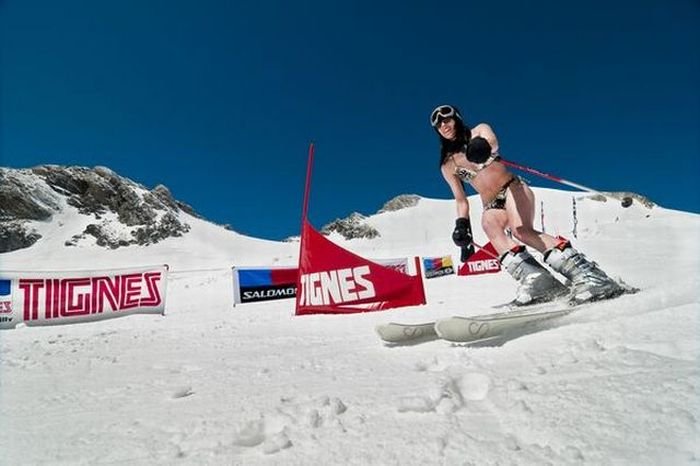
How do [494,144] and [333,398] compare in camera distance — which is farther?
[494,144]

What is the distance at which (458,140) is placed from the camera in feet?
13.9

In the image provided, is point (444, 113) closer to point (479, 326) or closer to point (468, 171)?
point (468, 171)

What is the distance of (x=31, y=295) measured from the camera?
7738mm

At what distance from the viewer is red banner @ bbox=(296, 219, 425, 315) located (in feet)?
21.8

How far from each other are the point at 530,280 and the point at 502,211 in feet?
2.39

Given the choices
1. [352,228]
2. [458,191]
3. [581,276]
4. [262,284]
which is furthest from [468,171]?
[352,228]

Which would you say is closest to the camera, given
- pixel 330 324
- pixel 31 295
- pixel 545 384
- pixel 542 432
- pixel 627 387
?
pixel 542 432

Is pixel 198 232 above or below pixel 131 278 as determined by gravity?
above

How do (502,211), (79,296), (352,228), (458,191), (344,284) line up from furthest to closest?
(352,228) → (79,296) → (344,284) → (458,191) → (502,211)

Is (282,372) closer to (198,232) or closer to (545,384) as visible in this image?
(545,384)

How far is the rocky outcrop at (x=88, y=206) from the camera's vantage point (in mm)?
52000

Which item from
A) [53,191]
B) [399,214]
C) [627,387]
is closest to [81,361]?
[627,387]

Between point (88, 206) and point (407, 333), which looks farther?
→ point (88, 206)

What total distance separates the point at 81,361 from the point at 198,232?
62.4 meters
